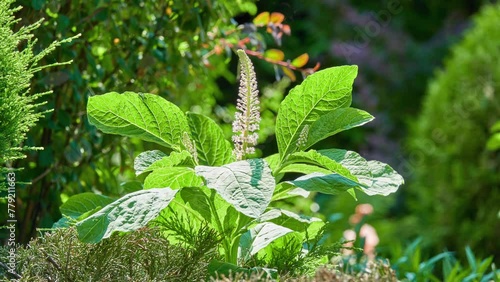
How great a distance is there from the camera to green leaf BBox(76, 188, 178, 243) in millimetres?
1483

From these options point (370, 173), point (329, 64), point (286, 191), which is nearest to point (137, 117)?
point (286, 191)

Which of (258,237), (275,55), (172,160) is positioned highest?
(172,160)

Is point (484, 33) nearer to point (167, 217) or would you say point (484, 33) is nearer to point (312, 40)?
point (312, 40)

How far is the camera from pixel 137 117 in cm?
171

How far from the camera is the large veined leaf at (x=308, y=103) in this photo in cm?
175

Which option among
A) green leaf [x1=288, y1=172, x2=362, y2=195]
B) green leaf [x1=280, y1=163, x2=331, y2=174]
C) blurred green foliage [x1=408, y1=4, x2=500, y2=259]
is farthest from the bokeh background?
green leaf [x1=288, y1=172, x2=362, y2=195]

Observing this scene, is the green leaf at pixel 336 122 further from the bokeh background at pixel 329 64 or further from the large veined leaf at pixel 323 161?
the bokeh background at pixel 329 64

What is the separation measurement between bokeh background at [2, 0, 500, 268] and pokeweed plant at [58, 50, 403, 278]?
294 millimetres

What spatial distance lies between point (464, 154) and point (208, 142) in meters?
3.46

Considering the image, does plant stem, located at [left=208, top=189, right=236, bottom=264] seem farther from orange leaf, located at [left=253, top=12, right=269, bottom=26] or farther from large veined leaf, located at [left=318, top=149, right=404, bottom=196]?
orange leaf, located at [left=253, top=12, right=269, bottom=26]

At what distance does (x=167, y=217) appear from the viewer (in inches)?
71.7

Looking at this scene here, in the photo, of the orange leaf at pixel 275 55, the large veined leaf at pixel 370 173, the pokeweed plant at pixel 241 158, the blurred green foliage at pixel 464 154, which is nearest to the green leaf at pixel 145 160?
the pokeweed plant at pixel 241 158

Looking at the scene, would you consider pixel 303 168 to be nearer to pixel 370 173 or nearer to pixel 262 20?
pixel 370 173

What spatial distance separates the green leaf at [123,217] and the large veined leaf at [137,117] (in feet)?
0.75
